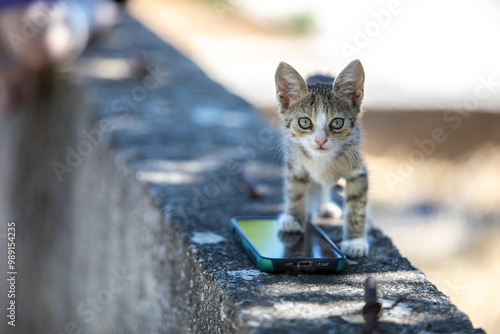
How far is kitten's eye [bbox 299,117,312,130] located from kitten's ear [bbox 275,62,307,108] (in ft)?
0.25

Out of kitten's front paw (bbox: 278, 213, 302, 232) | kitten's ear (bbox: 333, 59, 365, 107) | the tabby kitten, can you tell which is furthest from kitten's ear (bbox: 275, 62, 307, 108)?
kitten's front paw (bbox: 278, 213, 302, 232)

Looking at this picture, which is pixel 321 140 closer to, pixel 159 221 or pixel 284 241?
pixel 284 241

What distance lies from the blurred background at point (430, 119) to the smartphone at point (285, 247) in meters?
0.61

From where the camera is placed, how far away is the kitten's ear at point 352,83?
206 cm

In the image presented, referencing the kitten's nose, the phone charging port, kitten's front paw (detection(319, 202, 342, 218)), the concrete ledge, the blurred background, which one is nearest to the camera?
the concrete ledge

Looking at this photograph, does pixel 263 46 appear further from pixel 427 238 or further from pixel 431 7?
pixel 427 238

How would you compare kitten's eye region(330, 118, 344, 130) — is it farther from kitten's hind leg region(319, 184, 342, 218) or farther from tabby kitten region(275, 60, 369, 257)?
kitten's hind leg region(319, 184, 342, 218)

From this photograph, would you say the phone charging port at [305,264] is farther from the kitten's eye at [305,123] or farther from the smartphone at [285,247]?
the kitten's eye at [305,123]

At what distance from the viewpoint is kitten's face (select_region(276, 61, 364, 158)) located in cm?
213

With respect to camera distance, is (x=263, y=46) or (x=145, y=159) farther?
(x=263, y=46)

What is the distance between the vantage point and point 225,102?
4176mm

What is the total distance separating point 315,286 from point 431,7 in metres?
8.79

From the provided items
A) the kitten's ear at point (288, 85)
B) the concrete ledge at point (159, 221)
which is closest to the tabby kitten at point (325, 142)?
the kitten's ear at point (288, 85)

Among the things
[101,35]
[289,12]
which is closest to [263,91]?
[101,35]
